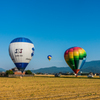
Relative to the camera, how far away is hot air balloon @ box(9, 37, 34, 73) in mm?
62031

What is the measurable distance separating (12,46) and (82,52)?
89.5ft

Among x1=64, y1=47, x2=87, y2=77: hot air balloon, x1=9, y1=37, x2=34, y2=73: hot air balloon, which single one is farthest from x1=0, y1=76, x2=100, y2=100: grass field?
x1=64, y1=47, x2=87, y2=77: hot air balloon

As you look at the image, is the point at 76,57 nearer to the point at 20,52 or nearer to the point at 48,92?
the point at 20,52

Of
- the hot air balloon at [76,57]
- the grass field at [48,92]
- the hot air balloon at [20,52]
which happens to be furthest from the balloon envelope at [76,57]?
the grass field at [48,92]

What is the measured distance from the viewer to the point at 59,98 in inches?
644

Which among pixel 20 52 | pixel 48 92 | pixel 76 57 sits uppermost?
pixel 20 52

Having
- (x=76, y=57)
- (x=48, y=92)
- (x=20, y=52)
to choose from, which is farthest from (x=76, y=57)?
(x=48, y=92)

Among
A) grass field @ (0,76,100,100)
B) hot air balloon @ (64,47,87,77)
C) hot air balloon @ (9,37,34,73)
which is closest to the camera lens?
grass field @ (0,76,100,100)

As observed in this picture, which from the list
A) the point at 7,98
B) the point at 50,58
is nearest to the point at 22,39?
the point at 7,98

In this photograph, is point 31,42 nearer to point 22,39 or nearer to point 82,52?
point 22,39

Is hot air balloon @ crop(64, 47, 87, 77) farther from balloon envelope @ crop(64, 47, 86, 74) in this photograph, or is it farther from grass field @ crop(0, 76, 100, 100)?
grass field @ crop(0, 76, 100, 100)

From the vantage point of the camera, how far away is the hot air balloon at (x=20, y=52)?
6203 cm

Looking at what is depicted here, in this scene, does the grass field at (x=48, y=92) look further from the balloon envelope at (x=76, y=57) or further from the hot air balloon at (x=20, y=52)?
the balloon envelope at (x=76, y=57)

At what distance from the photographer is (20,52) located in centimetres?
6203
